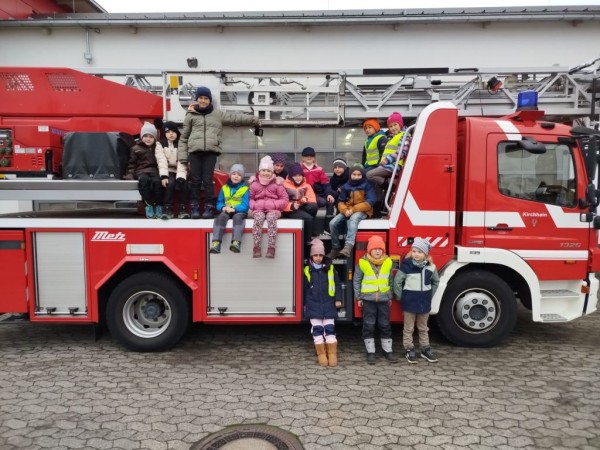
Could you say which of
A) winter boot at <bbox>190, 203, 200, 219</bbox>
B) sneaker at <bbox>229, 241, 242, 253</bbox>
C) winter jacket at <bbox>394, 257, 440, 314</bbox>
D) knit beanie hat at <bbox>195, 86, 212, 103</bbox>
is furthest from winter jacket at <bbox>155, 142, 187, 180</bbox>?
winter jacket at <bbox>394, 257, 440, 314</bbox>

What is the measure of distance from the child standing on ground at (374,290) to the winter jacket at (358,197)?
406mm

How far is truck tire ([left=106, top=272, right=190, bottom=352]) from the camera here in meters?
5.17

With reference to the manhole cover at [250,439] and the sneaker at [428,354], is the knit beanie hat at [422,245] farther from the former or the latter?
the manhole cover at [250,439]

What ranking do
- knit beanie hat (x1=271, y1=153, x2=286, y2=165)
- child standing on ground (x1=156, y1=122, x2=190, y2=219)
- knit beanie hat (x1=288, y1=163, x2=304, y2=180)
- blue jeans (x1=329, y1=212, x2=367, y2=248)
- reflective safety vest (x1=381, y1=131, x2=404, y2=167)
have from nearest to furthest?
blue jeans (x1=329, y1=212, x2=367, y2=248), child standing on ground (x1=156, y1=122, x2=190, y2=219), reflective safety vest (x1=381, y1=131, x2=404, y2=167), knit beanie hat (x1=288, y1=163, x2=304, y2=180), knit beanie hat (x1=271, y1=153, x2=286, y2=165)

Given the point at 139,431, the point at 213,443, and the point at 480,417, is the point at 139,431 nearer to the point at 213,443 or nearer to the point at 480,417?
the point at 213,443

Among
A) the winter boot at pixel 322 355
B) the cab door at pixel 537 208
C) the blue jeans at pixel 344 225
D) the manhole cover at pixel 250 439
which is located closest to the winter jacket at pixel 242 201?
the blue jeans at pixel 344 225

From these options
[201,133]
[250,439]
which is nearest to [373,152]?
[201,133]

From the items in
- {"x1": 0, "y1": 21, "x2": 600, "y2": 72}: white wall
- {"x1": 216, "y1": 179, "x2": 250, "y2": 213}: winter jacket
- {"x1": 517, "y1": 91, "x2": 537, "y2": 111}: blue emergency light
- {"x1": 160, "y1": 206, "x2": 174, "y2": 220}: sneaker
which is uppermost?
{"x1": 0, "y1": 21, "x2": 600, "y2": 72}: white wall

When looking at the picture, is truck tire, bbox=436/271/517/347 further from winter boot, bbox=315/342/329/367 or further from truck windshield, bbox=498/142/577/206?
winter boot, bbox=315/342/329/367

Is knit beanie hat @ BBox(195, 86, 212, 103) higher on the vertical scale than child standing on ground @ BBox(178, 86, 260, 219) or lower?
higher

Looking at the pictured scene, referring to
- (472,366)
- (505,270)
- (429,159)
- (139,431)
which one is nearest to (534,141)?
(429,159)

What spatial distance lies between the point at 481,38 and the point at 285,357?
982cm

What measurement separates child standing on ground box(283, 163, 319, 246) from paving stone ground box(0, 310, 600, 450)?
144 centimetres

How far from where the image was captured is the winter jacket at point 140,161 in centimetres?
527
